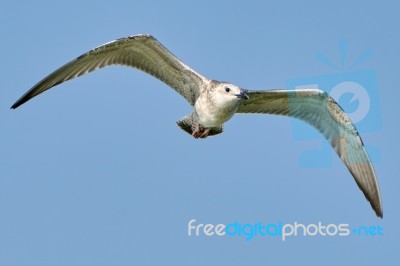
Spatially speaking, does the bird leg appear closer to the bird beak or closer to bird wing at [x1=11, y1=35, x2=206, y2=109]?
bird wing at [x1=11, y1=35, x2=206, y2=109]

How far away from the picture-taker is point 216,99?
15070 mm

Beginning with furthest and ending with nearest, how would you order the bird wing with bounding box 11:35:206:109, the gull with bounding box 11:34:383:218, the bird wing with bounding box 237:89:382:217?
the bird wing with bounding box 237:89:382:217 → the bird wing with bounding box 11:35:206:109 → the gull with bounding box 11:34:383:218

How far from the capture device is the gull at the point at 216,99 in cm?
1534

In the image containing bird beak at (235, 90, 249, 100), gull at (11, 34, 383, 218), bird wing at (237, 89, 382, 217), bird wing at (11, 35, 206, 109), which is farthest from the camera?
bird wing at (237, 89, 382, 217)

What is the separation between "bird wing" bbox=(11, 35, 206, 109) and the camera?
15.7 metres

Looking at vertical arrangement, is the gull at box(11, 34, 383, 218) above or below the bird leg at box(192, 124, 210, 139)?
above

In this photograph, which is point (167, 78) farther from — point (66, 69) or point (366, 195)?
point (366, 195)

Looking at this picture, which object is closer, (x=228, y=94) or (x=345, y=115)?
(x=228, y=94)

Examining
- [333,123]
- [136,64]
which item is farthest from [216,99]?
[333,123]

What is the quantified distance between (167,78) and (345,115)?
3864 millimetres

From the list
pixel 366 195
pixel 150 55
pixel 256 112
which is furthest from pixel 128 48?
pixel 366 195

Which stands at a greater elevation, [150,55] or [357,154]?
[150,55]

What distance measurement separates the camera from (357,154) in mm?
16750

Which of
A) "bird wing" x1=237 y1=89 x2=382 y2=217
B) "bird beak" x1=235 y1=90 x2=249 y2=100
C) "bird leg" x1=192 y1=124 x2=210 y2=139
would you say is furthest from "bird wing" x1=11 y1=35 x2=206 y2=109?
"bird wing" x1=237 y1=89 x2=382 y2=217
